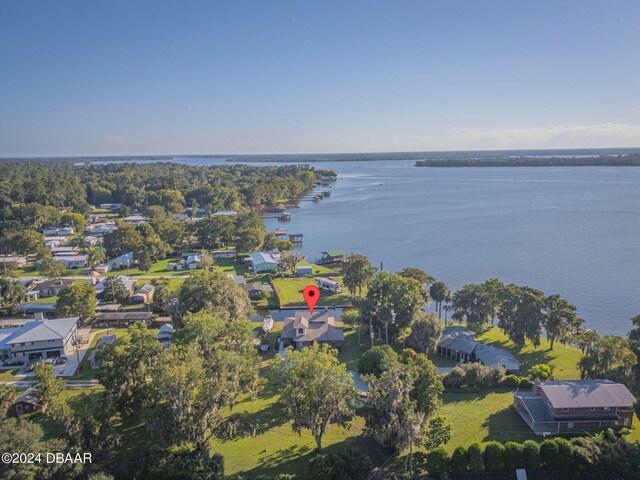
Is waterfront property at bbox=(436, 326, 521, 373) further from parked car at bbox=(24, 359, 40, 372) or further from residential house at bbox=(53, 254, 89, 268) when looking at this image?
residential house at bbox=(53, 254, 89, 268)

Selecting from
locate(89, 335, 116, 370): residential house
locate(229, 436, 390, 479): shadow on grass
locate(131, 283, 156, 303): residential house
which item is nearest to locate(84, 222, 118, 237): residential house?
locate(131, 283, 156, 303): residential house

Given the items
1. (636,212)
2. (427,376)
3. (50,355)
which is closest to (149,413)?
→ (427,376)

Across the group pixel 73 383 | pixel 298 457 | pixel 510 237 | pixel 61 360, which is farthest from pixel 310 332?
pixel 510 237

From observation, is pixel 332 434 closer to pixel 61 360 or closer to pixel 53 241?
pixel 61 360

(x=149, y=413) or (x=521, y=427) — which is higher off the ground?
(x=149, y=413)

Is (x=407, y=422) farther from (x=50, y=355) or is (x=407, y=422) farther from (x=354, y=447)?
(x=50, y=355)
